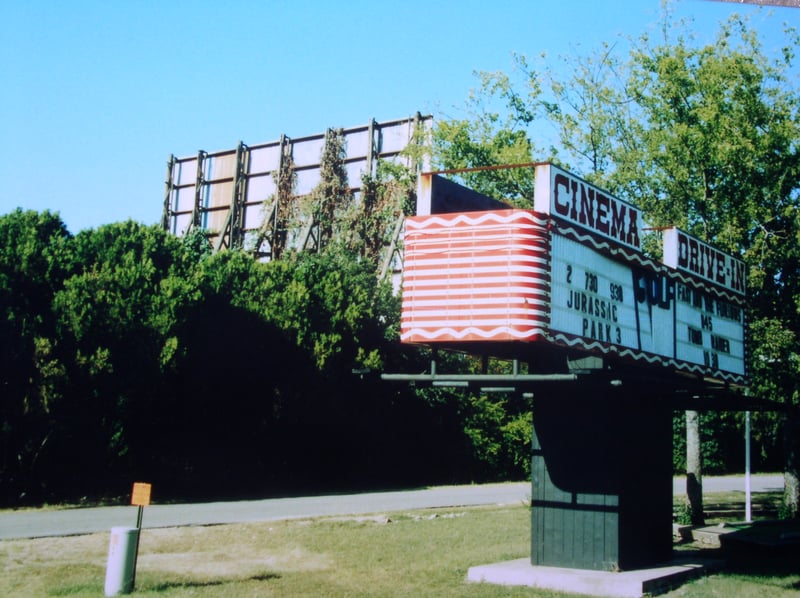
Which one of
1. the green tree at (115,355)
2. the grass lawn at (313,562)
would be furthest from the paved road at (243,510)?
the green tree at (115,355)

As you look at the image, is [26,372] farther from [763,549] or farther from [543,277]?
[763,549]

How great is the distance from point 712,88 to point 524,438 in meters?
17.5

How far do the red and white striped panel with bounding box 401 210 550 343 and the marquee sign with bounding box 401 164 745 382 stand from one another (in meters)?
0.01

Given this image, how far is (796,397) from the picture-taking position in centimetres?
2511

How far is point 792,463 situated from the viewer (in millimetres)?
20391

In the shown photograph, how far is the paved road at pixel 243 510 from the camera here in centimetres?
1730

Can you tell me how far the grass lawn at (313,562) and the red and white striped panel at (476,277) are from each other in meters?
3.34

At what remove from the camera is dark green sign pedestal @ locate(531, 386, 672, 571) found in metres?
11.2

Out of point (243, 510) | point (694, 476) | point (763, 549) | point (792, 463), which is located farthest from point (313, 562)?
point (792, 463)

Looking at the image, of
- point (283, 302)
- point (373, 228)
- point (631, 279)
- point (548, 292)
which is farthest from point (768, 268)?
point (373, 228)

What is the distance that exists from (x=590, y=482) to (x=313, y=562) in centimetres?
463

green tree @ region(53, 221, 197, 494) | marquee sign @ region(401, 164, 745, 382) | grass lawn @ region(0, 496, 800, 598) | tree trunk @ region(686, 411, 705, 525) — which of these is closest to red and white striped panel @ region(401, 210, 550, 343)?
marquee sign @ region(401, 164, 745, 382)

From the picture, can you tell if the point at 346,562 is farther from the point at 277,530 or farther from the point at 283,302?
the point at 283,302

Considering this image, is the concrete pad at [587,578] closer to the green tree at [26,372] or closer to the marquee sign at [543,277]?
the marquee sign at [543,277]
